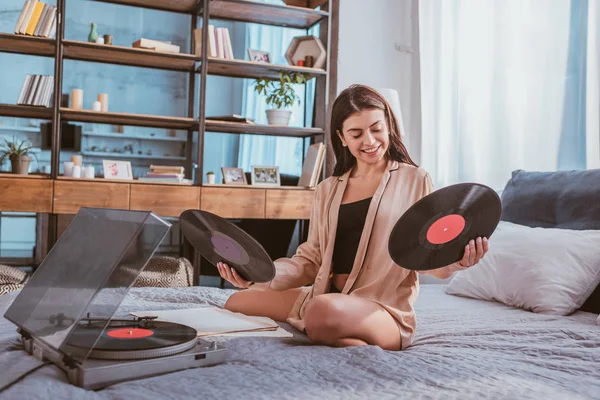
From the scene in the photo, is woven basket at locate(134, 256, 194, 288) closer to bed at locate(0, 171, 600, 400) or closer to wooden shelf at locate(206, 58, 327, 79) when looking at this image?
bed at locate(0, 171, 600, 400)

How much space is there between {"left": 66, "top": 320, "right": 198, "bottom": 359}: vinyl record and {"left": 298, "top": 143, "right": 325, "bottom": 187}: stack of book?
2549 millimetres

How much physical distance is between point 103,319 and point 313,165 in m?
2.73

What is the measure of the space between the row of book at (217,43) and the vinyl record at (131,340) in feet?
8.79

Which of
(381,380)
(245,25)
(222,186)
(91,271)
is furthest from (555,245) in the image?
(245,25)

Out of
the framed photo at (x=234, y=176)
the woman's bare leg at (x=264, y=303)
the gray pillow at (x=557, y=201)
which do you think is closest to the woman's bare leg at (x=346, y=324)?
the woman's bare leg at (x=264, y=303)

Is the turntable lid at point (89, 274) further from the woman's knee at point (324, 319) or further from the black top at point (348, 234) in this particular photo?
the black top at point (348, 234)

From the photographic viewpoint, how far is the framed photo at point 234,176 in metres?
3.74

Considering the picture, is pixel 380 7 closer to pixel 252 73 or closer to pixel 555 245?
pixel 252 73

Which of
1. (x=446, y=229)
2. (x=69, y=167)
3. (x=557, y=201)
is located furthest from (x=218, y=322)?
(x=69, y=167)

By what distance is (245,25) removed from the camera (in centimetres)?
399

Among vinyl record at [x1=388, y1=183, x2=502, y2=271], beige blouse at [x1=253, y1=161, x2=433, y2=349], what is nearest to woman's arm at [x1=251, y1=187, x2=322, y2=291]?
beige blouse at [x1=253, y1=161, x2=433, y2=349]

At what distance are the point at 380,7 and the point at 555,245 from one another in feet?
8.38

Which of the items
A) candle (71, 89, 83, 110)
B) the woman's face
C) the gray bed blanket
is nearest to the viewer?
the gray bed blanket

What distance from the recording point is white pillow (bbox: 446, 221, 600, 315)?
196cm
